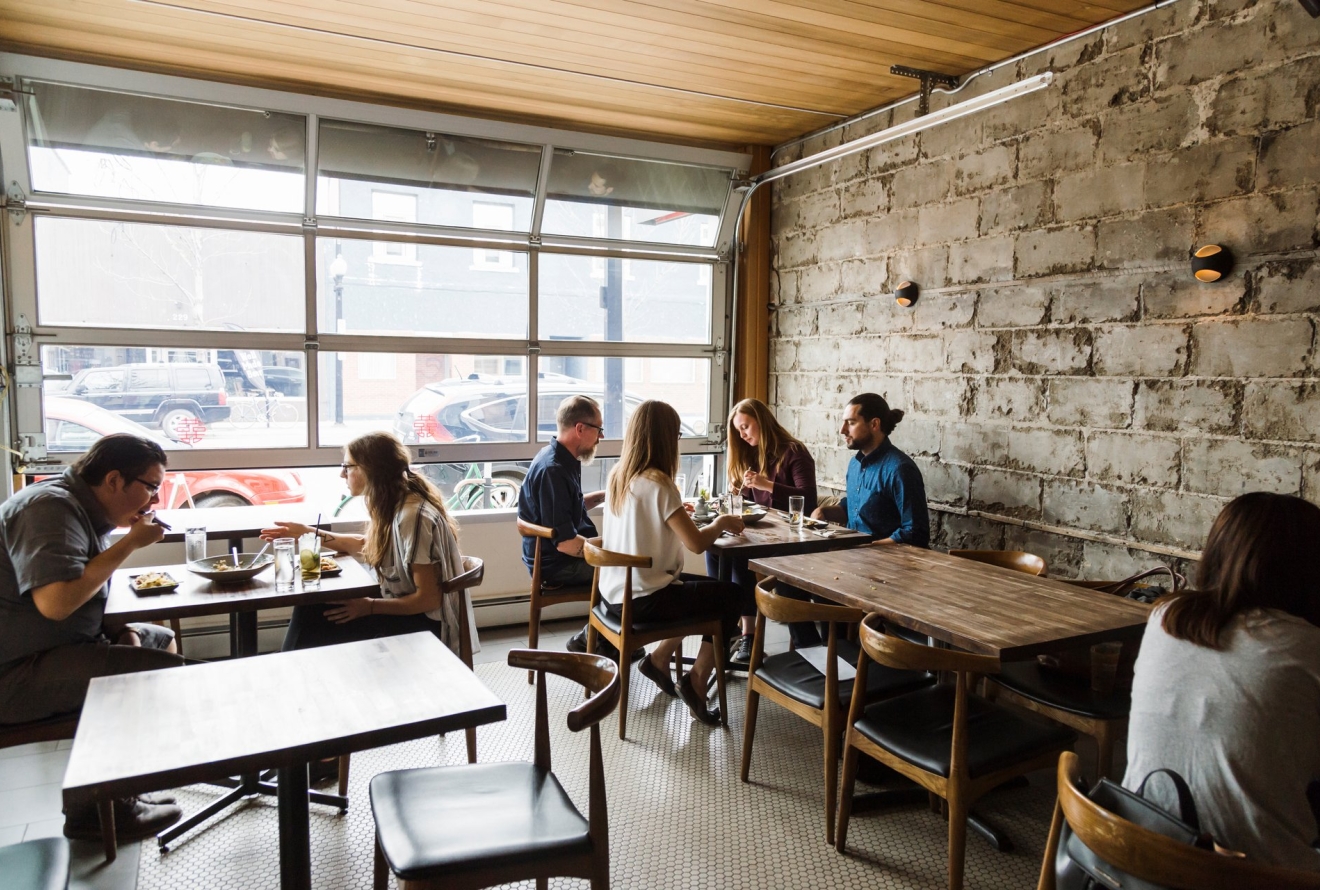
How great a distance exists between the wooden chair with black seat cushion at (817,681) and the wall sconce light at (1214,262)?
5.70 feet

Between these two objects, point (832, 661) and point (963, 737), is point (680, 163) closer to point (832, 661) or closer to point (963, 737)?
point (832, 661)

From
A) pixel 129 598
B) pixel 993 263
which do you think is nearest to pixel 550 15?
Result: pixel 993 263

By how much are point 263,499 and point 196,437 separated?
0.48 m

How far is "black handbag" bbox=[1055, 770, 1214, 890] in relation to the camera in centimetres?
155

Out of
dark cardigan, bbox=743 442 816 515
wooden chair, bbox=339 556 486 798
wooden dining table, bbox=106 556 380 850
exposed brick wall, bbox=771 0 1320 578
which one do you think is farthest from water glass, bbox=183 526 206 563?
exposed brick wall, bbox=771 0 1320 578

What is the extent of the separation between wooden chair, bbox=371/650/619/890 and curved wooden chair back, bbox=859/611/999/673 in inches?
28.9

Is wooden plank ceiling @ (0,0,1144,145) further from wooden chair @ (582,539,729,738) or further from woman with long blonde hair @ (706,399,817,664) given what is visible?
wooden chair @ (582,539,729,738)

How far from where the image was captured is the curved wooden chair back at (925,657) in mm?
2225

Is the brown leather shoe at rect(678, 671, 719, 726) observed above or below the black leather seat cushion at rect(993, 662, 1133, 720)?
below

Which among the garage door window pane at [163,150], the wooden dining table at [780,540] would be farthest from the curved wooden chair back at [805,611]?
the garage door window pane at [163,150]

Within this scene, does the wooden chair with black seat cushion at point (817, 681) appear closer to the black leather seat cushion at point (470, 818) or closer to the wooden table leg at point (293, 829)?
the black leather seat cushion at point (470, 818)

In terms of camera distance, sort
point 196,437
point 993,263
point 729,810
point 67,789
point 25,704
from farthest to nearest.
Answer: point 196,437 → point 993,263 → point 729,810 → point 25,704 → point 67,789

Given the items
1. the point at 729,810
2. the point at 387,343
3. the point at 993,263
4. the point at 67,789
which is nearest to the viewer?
the point at 67,789

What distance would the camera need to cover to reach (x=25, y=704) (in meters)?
2.43
